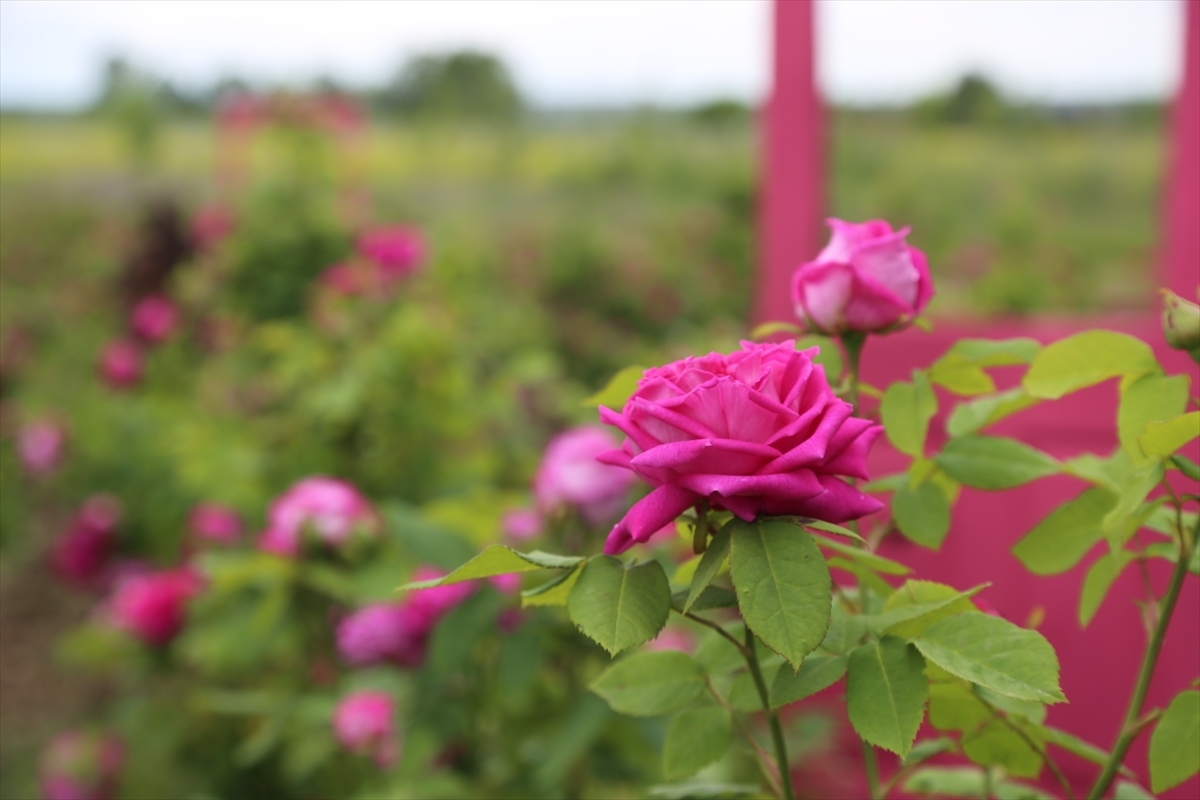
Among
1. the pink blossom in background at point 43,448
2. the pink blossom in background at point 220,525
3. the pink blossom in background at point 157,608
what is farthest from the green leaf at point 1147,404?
the pink blossom in background at point 43,448

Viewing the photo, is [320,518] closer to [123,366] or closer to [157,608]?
[157,608]

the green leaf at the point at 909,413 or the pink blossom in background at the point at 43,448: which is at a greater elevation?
the green leaf at the point at 909,413

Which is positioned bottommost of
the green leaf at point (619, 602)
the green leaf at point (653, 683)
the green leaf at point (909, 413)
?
the green leaf at point (653, 683)

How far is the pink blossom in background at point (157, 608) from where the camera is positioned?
1.96m

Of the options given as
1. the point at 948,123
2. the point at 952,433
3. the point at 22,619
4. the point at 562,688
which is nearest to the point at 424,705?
the point at 562,688

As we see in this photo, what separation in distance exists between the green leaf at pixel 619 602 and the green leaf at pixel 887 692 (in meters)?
0.09

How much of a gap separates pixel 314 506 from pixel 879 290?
94 centimetres

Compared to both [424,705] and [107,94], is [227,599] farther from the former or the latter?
[107,94]

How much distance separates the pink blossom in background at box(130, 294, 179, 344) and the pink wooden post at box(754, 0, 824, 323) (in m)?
1.66

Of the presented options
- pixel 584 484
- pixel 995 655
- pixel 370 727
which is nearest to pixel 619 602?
pixel 995 655

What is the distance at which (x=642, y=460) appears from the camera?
1.47 ft

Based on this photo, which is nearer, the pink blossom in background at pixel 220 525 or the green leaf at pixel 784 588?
the green leaf at pixel 784 588

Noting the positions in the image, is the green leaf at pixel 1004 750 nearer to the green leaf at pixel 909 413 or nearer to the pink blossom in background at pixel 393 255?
the green leaf at pixel 909 413

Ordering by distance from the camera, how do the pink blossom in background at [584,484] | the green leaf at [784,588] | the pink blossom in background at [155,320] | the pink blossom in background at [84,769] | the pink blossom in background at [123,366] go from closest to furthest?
the green leaf at [784,588] < the pink blossom in background at [584,484] < the pink blossom in background at [84,769] < the pink blossom in background at [155,320] < the pink blossom in background at [123,366]
